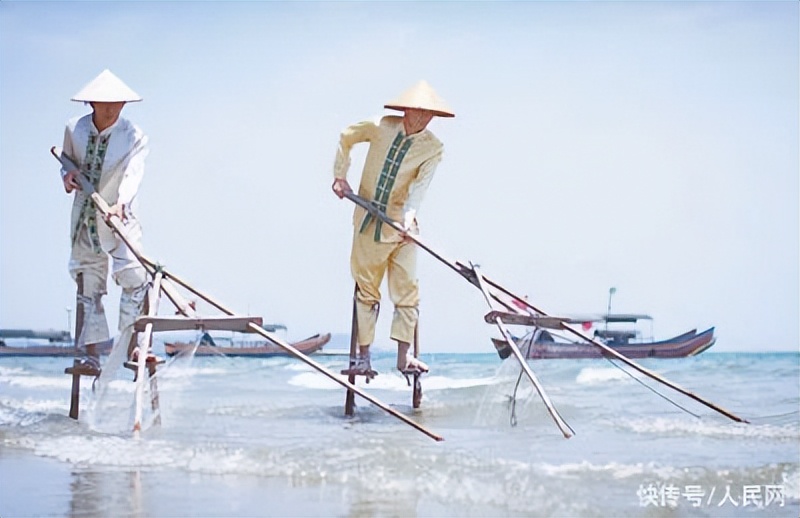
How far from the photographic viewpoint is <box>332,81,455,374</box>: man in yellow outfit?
890cm

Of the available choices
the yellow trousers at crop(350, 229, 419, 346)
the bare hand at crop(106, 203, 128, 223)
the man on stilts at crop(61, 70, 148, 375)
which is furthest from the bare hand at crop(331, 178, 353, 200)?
the bare hand at crop(106, 203, 128, 223)

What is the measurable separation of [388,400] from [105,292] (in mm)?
2930

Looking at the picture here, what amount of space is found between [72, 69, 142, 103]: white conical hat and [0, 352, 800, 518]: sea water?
1549mm

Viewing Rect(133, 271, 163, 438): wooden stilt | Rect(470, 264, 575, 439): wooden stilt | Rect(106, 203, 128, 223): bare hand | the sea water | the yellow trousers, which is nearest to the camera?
the sea water

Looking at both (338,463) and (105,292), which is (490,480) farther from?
(105,292)

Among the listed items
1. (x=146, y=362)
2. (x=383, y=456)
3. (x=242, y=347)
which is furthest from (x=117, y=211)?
(x=242, y=347)

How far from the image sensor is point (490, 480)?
7.27 m

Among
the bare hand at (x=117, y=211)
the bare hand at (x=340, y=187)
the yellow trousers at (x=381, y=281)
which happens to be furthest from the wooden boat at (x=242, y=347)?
the bare hand at (x=340, y=187)

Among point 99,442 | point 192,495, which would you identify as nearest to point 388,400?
point 99,442

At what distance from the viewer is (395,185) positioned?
8922mm

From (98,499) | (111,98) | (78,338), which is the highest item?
(111,98)

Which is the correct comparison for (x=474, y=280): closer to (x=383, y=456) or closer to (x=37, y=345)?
(x=383, y=456)

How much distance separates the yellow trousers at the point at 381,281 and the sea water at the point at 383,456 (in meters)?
0.61

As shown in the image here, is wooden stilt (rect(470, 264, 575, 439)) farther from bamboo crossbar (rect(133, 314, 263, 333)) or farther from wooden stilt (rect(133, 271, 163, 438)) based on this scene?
wooden stilt (rect(133, 271, 163, 438))
